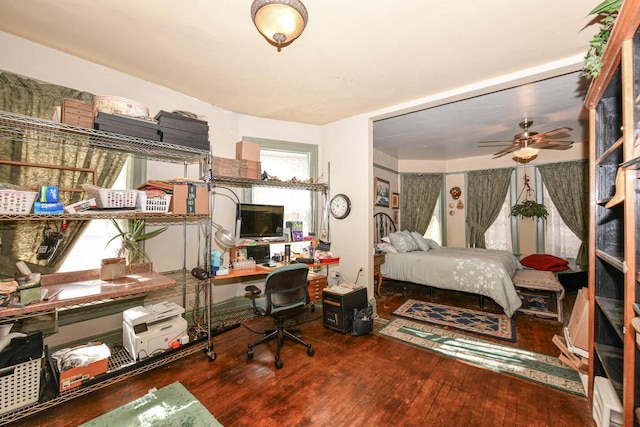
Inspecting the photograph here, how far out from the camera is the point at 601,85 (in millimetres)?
1711

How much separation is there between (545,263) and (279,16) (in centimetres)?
591

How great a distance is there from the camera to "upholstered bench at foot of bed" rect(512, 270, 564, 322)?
3.56 meters

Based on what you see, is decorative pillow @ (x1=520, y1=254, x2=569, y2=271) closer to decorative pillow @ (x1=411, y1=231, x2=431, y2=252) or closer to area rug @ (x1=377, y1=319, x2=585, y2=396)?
decorative pillow @ (x1=411, y1=231, x2=431, y2=252)

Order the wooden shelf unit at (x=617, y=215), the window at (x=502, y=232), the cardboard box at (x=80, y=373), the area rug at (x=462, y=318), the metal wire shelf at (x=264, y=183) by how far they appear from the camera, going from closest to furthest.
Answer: the wooden shelf unit at (x=617, y=215), the cardboard box at (x=80, y=373), the area rug at (x=462, y=318), the metal wire shelf at (x=264, y=183), the window at (x=502, y=232)

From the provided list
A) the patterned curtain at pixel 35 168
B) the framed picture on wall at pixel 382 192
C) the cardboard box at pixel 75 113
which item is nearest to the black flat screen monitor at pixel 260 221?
the patterned curtain at pixel 35 168

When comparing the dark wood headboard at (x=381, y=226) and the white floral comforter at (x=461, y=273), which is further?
the dark wood headboard at (x=381, y=226)

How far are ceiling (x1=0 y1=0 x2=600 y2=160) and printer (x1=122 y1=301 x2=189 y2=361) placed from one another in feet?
7.88

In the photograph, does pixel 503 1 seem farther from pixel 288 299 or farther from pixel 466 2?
pixel 288 299

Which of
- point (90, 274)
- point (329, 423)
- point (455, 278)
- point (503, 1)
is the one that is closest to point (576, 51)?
point (503, 1)

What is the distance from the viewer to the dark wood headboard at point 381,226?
5699 millimetres

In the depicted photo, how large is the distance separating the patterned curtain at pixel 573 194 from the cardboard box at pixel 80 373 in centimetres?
729

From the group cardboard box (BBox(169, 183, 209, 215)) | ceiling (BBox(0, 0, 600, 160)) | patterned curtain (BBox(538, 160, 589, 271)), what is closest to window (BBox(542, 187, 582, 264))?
patterned curtain (BBox(538, 160, 589, 271))

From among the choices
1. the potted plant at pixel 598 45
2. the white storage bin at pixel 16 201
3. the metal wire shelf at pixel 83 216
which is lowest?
the metal wire shelf at pixel 83 216

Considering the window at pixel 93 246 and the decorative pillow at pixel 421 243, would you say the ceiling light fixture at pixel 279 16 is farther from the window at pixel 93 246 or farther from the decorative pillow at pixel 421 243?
the decorative pillow at pixel 421 243
